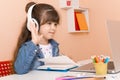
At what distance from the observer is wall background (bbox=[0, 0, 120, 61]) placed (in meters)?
1.99

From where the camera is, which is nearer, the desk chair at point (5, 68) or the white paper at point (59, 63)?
the white paper at point (59, 63)

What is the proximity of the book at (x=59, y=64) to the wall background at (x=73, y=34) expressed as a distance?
Answer: 67 cm

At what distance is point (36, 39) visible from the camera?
1418 millimetres

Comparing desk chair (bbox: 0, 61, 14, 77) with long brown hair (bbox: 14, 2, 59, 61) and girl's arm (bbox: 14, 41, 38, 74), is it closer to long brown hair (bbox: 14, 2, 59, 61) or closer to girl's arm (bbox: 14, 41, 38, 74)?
long brown hair (bbox: 14, 2, 59, 61)

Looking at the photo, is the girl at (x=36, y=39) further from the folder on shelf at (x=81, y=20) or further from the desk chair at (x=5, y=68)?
the folder on shelf at (x=81, y=20)

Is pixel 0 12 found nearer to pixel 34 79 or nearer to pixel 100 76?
pixel 34 79

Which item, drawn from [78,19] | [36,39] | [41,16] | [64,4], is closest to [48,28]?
[41,16]

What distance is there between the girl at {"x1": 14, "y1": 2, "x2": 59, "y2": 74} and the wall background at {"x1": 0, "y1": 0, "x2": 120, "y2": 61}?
0.39 meters

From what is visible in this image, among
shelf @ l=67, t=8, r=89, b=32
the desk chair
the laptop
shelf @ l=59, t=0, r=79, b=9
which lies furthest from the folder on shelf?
the laptop

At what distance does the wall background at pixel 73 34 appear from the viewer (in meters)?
1.99

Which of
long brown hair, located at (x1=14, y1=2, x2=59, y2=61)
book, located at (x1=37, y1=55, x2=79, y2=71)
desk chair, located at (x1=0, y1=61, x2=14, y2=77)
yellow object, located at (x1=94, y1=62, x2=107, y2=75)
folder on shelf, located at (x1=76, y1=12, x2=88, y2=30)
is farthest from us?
folder on shelf, located at (x1=76, y1=12, x2=88, y2=30)

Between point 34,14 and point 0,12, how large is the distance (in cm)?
48

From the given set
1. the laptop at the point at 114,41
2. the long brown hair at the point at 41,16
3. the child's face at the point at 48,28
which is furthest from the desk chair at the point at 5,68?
the laptop at the point at 114,41

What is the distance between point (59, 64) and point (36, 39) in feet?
0.69
